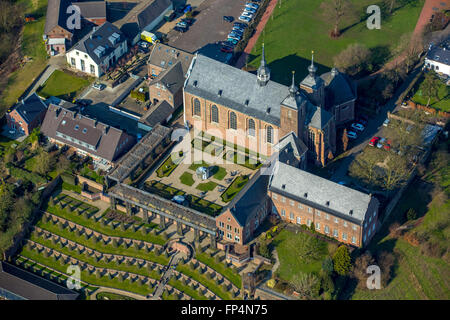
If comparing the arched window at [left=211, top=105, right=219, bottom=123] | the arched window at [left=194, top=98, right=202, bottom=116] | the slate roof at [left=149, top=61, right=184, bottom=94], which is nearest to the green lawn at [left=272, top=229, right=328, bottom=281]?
the arched window at [left=211, top=105, right=219, bottom=123]

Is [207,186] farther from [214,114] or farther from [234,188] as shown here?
[214,114]

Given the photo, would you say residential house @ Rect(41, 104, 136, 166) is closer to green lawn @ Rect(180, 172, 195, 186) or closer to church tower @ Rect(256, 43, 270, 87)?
green lawn @ Rect(180, 172, 195, 186)

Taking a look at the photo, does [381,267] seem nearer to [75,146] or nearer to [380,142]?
[380,142]

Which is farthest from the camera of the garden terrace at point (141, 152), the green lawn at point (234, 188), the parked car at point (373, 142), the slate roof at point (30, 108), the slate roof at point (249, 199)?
the slate roof at point (30, 108)

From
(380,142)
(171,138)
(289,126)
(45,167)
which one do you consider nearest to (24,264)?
(45,167)

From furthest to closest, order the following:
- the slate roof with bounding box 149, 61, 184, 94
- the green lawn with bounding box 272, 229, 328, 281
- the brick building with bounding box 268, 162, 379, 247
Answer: the slate roof with bounding box 149, 61, 184, 94 < the brick building with bounding box 268, 162, 379, 247 < the green lawn with bounding box 272, 229, 328, 281

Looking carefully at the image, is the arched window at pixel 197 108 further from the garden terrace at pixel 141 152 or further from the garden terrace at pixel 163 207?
the garden terrace at pixel 163 207

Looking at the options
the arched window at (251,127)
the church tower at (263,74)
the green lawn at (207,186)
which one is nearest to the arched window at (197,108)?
the arched window at (251,127)

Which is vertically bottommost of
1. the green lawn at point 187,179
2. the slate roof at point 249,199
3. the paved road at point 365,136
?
the green lawn at point 187,179
